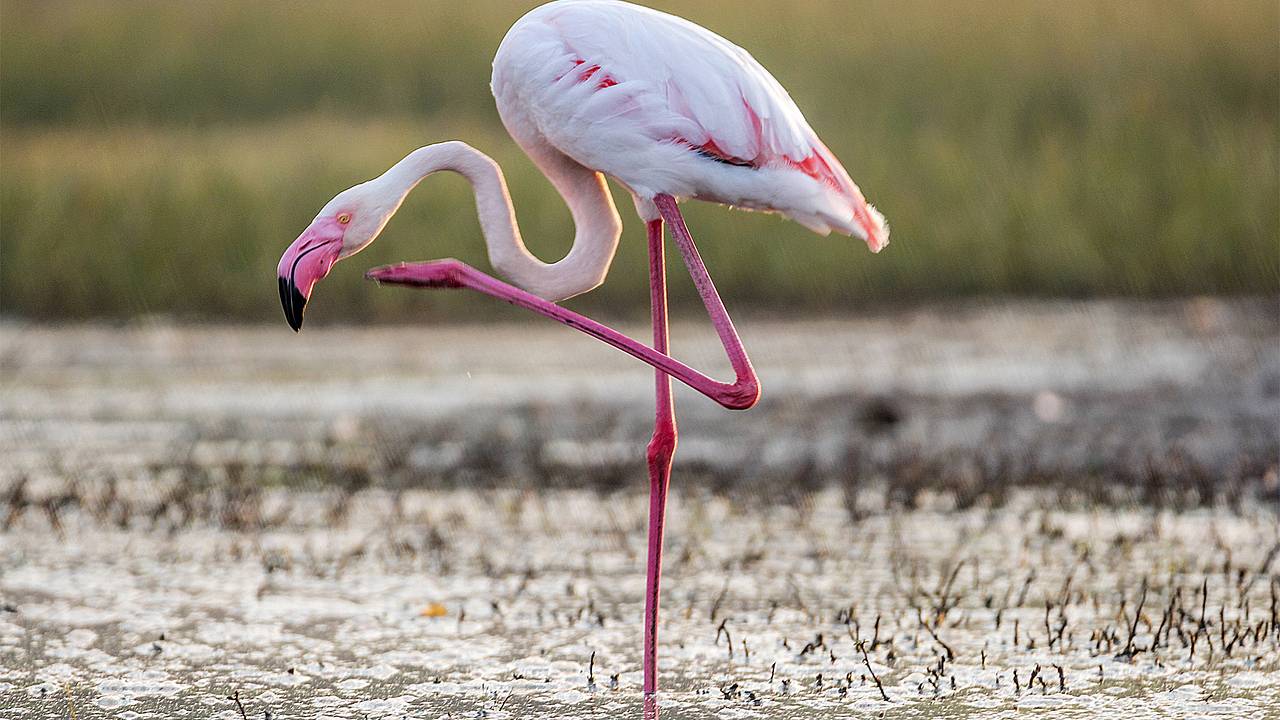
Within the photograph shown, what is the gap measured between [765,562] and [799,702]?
4.96ft

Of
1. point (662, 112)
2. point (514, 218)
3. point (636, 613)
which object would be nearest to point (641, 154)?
point (662, 112)

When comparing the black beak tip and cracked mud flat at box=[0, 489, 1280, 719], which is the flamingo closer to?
the black beak tip

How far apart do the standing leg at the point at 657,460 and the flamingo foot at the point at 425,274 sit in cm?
47

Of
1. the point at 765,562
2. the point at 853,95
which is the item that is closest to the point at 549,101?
the point at 765,562

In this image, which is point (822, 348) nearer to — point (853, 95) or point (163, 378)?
point (163, 378)

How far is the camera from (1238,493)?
6715mm

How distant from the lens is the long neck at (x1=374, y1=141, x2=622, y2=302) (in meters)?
4.64

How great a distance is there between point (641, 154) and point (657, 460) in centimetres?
85

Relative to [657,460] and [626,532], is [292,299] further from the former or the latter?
[626,532]

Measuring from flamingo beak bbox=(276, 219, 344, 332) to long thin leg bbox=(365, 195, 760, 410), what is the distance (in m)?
0.12

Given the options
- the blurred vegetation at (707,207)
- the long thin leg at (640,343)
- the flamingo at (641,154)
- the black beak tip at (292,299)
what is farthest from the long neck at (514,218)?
the blurred vegetation at (707,207)

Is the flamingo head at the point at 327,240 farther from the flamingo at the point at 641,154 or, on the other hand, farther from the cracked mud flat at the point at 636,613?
the cracked mud flat at the point at 636,613

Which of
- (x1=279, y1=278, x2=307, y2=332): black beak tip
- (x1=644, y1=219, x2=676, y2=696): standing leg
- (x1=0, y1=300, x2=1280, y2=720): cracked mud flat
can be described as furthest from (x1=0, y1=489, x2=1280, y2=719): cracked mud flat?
(x1=279, y1=278, x2=307, y2=332): black beak tip

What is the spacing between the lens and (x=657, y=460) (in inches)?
192
